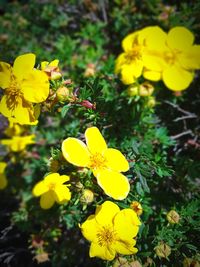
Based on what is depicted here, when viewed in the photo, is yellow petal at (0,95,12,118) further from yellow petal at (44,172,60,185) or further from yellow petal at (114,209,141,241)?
yellow petal at (114,209,141,241)

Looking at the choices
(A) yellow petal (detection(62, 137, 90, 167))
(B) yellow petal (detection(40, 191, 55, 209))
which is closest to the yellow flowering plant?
(A) yellow petal (detection(62, 137, 90, 167))

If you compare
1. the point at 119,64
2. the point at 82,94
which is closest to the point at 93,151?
the point at 82,94

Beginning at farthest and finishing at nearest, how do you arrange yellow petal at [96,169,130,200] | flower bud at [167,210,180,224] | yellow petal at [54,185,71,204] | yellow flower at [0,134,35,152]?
yellow flower at [0,134,35,152], flower bud at [167,210,180,224], yellow petal at [54,185,71,204], yellow petal at [96,169,130,200]

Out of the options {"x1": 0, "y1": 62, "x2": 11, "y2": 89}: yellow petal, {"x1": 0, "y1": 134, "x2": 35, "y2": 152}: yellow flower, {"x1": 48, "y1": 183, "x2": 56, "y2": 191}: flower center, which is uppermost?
{"x1": 0, "y1": 62, "x2": 11, "y2": 89}: yellow petal

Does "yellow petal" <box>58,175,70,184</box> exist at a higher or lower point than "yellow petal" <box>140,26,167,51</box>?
lower

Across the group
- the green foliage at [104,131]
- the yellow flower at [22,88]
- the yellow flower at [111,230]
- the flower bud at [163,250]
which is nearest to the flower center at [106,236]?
the yellow flower at [111,230]

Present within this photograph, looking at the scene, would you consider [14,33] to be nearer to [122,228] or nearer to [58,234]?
[58,234]
